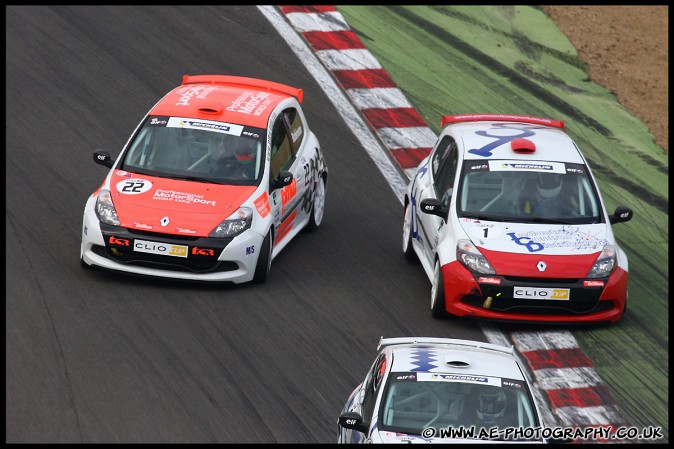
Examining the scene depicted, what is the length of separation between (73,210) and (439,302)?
479cm

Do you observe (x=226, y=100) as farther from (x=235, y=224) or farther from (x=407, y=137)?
(x=407, y=137)

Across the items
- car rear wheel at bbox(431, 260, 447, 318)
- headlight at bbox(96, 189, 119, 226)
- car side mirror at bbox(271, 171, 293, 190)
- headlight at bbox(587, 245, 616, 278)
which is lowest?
car rear wheel at bbox(431, 260, 447, 318)

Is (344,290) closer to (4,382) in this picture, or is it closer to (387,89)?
(4,382)

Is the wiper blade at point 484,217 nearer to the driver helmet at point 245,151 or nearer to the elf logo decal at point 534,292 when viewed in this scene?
the elf logo decal at point 534,292

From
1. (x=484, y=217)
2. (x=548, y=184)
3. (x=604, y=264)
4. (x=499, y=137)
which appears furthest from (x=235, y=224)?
(x=604, y=264)

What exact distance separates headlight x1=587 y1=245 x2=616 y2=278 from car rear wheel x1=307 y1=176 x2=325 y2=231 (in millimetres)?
3891

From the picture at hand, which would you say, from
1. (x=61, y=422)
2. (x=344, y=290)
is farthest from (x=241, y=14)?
(x=61, y=422)

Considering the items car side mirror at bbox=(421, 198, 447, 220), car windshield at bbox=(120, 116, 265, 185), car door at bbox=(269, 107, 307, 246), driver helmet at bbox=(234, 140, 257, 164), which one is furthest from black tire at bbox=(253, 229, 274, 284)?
car side mirror at bbox=(421, 198, 447, 220)

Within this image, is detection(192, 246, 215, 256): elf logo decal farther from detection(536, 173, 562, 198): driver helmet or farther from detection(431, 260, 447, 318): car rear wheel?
detection(536, 173, 562, 198): driver helmet

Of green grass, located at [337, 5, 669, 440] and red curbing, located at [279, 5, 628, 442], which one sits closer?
red curbing, located at [279, 5, 628, 442]

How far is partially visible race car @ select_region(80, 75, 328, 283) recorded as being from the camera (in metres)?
13.6

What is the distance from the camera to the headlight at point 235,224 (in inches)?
540

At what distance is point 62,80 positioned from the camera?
19312 millimetres

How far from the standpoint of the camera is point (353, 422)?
30.2ft
